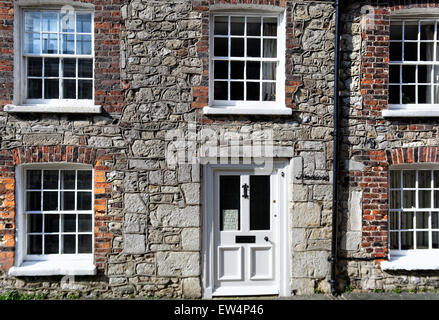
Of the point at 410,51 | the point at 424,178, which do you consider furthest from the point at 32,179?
the point at 410,51

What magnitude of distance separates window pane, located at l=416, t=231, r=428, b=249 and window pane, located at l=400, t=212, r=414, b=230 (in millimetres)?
215

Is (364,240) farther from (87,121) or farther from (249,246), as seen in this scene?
(87,121)

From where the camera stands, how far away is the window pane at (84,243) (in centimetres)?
573

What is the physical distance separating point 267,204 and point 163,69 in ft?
9.70

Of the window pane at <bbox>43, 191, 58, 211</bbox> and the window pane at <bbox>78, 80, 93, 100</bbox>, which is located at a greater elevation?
the window pane at <bbox>78, 80, 93, 100</bbox>

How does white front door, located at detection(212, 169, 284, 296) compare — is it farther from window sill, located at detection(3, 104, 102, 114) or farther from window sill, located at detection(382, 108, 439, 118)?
window sill, located at detection(3, 104, 102, 114)

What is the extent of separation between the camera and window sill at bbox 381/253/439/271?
5688 mm

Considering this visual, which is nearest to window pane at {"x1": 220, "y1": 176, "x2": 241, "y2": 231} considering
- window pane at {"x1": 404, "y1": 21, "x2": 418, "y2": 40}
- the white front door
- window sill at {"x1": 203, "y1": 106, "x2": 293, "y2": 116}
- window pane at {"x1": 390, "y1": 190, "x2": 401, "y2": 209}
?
the white front door

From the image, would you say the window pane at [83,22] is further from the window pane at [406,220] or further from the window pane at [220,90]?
the window pane at [406,220]

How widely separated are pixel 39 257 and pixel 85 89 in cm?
301

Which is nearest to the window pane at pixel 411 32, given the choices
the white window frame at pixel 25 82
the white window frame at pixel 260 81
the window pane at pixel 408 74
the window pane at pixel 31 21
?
the window pane at pixel 408 74

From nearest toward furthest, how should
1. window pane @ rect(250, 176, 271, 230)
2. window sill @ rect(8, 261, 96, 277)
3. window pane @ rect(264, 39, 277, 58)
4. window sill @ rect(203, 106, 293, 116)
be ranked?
window sill @ rect(8, 261, 96, 277) → window sill @ rect(203, 106, 293, 116) → window pane @ rect(250, 176, 271, 230) → window pane @ rect(264, 39, 277, 58)

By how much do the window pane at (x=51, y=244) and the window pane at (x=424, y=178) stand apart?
6.55 meters

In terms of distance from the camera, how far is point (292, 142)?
5719 mm
